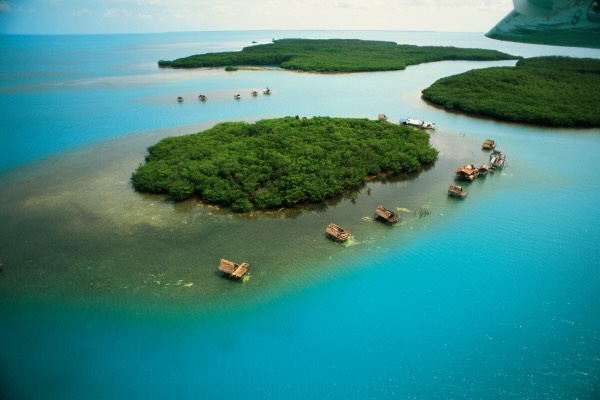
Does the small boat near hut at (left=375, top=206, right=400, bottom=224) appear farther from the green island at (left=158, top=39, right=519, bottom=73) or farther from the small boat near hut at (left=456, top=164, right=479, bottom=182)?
the green island at (left=158, top=39, right=519, bottom=73)

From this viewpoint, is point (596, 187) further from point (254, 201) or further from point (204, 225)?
point (204, 225)

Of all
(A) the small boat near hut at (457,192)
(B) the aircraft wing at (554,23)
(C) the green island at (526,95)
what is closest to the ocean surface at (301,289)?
(A) the small boat near hut at (457,192)

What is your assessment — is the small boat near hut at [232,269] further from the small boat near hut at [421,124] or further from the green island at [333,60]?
the green island at [333,60]

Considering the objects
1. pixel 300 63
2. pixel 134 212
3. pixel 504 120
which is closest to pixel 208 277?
pixel 134 212

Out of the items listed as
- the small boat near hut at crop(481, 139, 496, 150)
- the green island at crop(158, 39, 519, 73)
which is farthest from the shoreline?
the green island at crop(158, 39, 519, 73)

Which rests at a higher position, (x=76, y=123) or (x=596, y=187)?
(x=76, y=123)
